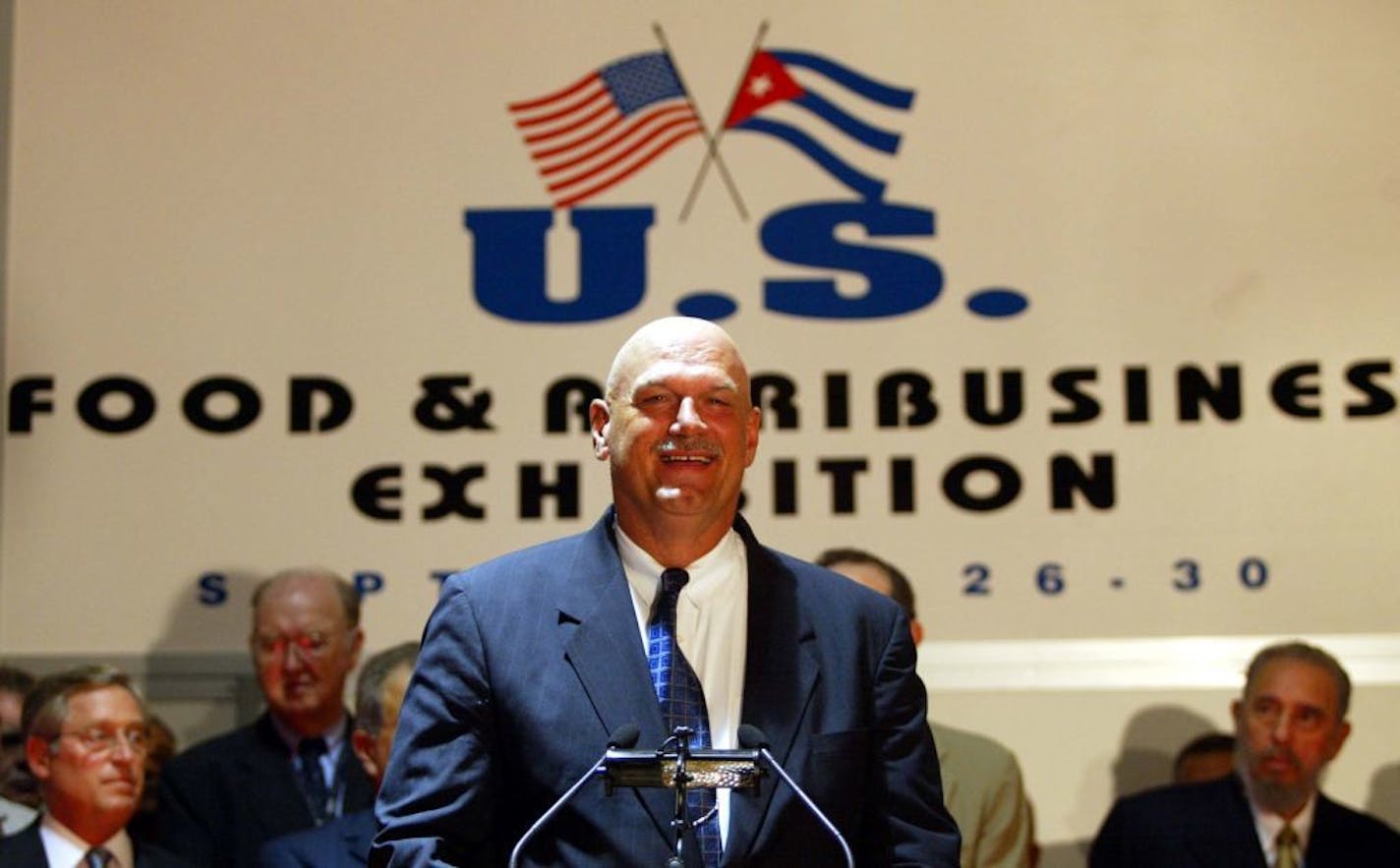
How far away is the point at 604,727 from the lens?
254 centimetres

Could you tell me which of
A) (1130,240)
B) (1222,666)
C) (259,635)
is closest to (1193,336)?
(1130,240)

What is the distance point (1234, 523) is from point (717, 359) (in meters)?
3.89

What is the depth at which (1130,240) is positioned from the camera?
20.9ft

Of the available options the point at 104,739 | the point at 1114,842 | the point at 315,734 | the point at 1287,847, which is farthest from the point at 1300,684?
the point at 104,739

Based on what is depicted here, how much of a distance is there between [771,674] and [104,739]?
2.64 metres

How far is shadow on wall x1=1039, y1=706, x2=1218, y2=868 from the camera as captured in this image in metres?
6.11

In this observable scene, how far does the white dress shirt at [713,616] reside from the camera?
8.70ft

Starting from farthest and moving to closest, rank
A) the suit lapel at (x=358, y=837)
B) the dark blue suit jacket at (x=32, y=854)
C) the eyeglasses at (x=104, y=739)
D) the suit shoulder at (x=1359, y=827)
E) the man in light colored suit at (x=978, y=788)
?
the suit shoulder at (x=1359, y=827), the man in light colored suit at (x=978, y=788), the eyeglasses at (x=104, y=739), the dark blue suit jacket at (x=32, y=854), the suit lapel at (x=358, y=837)

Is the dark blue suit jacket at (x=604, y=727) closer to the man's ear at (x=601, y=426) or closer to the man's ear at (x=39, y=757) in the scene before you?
the man's ear at (x=601, y=426)

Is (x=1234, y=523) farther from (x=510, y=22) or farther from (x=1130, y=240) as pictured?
(x=510, y=22)

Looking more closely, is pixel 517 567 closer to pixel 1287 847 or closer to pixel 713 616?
pixel 713 616

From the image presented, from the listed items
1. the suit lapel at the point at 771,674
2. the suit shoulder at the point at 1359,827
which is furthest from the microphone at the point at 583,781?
the suit shoulder at the point at 1359,827

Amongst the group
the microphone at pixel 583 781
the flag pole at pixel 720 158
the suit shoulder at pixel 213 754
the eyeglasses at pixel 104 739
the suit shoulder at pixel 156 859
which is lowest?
the suit shoulder at pixel 156 859

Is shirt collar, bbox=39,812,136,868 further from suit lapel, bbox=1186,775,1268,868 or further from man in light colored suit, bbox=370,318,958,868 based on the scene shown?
suit lapel, bbox=1186,775,1268,868
